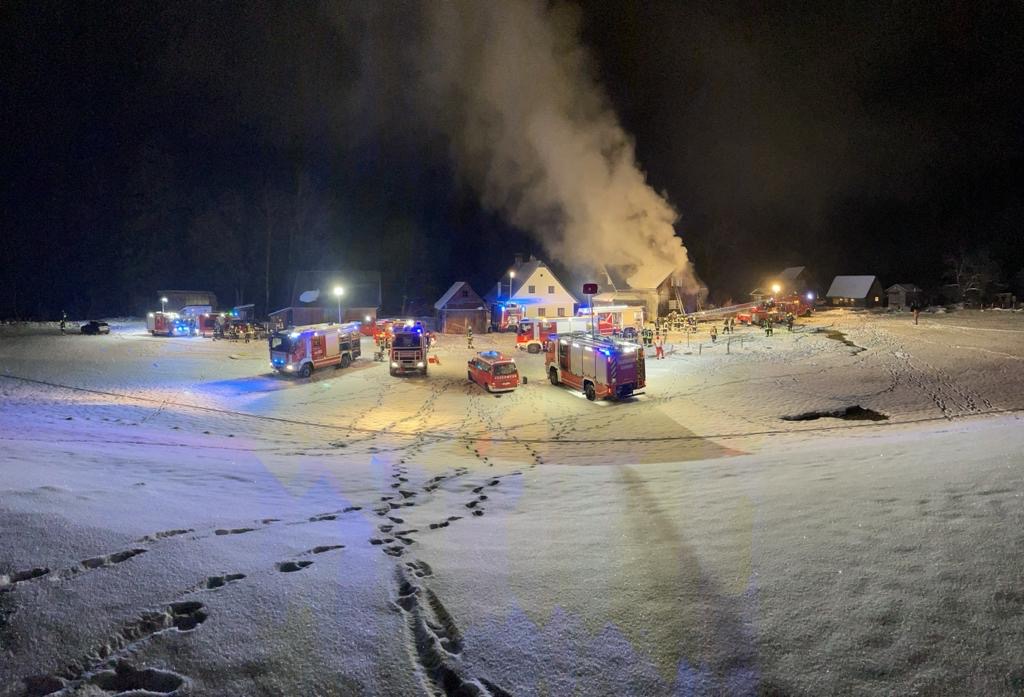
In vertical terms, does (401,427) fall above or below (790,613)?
below

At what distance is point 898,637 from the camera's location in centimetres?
341

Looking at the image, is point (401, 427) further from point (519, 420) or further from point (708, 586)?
point (708, 586)

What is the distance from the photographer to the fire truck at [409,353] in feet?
84.7

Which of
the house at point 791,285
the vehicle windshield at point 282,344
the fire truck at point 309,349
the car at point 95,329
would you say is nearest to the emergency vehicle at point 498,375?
the fire truck at point 309,349

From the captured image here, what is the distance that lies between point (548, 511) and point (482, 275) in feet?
199

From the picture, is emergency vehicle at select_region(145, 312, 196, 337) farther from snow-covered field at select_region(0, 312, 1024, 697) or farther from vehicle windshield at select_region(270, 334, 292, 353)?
snow-covered field at select_region(0, 312, 1024, 697)

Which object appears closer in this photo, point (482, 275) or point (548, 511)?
point (548, 511)

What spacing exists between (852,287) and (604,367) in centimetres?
6702

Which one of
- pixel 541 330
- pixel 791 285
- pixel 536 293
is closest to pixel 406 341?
pixel 541 330

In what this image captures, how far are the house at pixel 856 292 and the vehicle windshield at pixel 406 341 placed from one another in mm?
66816

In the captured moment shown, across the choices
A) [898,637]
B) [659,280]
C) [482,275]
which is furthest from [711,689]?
[482,275]

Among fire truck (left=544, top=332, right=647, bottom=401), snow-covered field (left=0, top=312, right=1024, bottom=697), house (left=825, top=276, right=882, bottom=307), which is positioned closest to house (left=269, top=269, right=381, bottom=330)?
fire truck (left=544, top=332, right=647, bottom=401)

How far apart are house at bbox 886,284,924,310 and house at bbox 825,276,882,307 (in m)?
1.50

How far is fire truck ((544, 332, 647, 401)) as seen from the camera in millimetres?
20453
